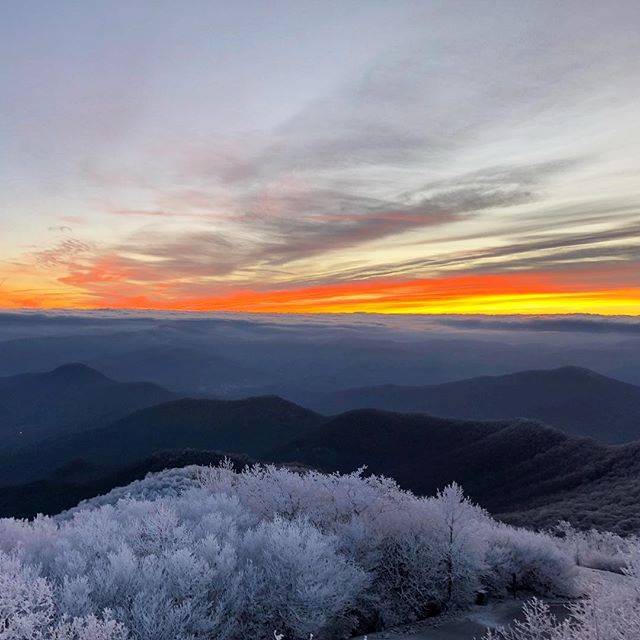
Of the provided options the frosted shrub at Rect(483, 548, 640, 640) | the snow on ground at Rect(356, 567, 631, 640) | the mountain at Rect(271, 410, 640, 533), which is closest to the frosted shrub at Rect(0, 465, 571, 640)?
the snow on ground at Rect(356, 567, 631, 640)

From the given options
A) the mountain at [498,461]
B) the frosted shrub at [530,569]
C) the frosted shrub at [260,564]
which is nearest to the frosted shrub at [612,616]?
the frosted shrub at [260,564]

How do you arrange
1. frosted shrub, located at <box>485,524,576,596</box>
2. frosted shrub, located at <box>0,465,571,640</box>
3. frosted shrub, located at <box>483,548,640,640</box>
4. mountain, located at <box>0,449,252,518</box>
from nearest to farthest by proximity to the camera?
1. frosted shrub, located at <box>483,548,640,640</box>
2. frosted shrub, located at <box>0,465,571,640</box>
3. frosted shrub, located at <box>485,524,576,596</box>
4. mountain, located at <box>0,449,252,518</box>

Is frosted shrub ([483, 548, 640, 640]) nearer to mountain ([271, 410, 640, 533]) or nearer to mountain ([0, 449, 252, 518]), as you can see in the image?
mountain ([271, 410, 640, 533])

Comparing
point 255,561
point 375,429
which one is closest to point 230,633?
point 255,561

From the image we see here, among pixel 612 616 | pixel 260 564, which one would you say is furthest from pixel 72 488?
pixel 612 616

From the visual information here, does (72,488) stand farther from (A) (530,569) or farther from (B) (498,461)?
(A) (530,569)

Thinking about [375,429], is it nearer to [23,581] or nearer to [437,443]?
[437,443]
